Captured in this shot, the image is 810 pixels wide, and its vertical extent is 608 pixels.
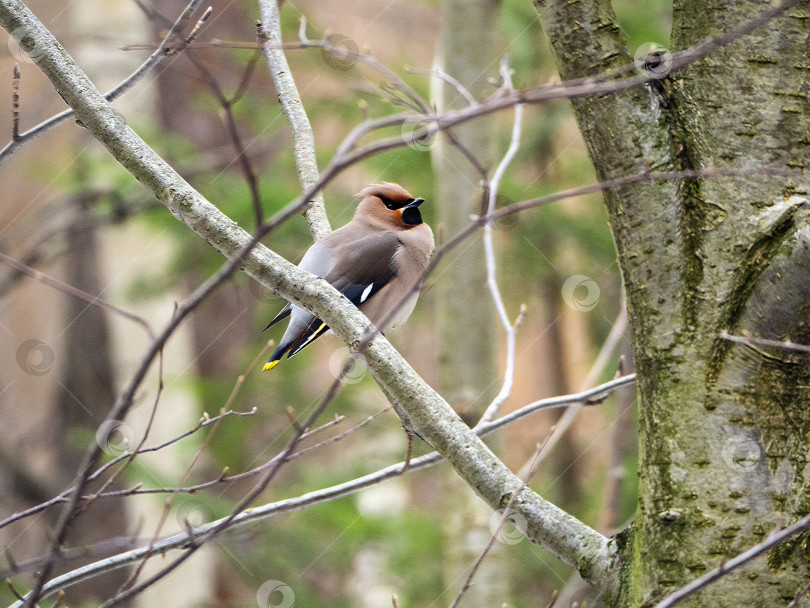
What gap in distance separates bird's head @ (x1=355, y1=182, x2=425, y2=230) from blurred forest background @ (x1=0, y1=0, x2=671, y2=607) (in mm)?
454

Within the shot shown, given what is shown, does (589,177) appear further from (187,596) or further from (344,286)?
(187,596)

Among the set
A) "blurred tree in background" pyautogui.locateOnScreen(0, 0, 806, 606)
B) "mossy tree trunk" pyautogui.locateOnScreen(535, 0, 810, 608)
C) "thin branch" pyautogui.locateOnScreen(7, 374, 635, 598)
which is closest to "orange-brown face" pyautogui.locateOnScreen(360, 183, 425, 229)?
"blurred tree in background" pyautogui.locateOnScreen(0, 0, 806, 606)

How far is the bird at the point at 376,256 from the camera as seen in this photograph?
2951 millimetres

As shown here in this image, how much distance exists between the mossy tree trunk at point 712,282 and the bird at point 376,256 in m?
1.21

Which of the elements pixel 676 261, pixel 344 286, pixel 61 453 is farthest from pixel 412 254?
Answer: pixel 61 453

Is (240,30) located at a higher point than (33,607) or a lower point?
higher

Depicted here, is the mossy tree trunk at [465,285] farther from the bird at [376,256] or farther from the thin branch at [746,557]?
the thin branch at [746,557]

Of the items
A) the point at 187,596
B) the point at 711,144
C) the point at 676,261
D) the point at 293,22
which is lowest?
the point at 187,596

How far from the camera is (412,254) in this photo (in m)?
3.29

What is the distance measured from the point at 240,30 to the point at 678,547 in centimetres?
863

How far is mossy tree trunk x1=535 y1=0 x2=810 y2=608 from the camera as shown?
1.72 metres

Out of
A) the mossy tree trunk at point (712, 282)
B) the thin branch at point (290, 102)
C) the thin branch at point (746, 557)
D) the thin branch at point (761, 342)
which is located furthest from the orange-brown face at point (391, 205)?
the thin branch at point (746, 557)

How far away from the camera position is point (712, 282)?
1794mm

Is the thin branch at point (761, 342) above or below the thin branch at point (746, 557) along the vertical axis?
above
